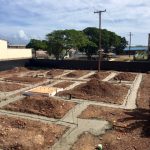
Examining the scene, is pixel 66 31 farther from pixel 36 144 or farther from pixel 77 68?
pixel 36 144

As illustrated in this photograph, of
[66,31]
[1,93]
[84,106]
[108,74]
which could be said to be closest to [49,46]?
[66,31]

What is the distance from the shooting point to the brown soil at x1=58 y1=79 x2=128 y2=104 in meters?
23.5

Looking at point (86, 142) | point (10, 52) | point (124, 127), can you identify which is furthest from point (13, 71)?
point (86, 142)

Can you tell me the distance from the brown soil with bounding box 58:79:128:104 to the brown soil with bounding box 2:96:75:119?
308 centimetres

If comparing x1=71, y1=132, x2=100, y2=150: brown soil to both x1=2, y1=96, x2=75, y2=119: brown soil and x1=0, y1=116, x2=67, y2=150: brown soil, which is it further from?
x1=2, y1=96, x2=75, y2=119: brown soil

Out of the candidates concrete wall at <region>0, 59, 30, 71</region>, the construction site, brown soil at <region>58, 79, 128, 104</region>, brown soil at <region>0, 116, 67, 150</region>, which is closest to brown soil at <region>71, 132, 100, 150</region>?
the construction site

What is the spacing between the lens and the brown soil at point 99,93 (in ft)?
77.2

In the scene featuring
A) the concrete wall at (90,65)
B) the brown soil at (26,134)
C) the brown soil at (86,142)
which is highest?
the concrete wall at (90,65)

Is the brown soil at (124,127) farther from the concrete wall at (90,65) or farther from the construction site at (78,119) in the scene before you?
the concrete wall at (90,65)

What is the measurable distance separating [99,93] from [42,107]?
22.4ft

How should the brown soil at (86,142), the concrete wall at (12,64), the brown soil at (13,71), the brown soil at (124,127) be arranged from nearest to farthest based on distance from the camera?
the brown soil at (86,142)
the brown soil at (124,127)
the brown soil at (13,71)
the concrete wall at (12,64)

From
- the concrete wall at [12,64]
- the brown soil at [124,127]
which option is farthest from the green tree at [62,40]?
the brown soil at [124,127]

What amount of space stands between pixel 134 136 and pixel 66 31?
39127 mm

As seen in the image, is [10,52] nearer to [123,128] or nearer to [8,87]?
[8,87]
